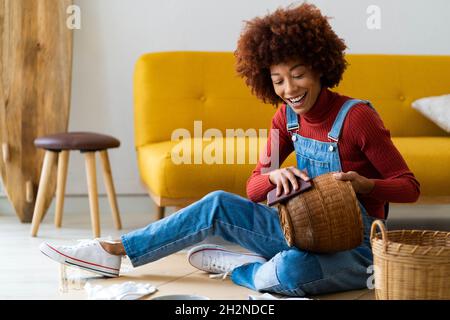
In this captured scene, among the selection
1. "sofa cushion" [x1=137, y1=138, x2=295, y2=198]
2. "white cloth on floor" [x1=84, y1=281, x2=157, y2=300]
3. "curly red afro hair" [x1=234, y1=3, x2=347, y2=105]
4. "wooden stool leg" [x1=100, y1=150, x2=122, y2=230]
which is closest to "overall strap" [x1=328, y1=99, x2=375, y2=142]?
"curly red afro hair" [x1=234, y1=3, x2=347, y2=105]

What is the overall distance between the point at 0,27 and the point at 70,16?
13.7 inches

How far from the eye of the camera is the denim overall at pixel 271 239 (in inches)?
84.0

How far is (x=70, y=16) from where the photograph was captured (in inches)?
146

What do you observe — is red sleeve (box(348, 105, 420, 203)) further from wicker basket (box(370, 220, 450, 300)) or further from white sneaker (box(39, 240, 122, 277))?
white sneaker (box(39, 240, 122, 277))

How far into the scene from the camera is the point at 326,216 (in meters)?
1.98

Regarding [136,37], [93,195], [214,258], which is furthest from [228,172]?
[136,37]

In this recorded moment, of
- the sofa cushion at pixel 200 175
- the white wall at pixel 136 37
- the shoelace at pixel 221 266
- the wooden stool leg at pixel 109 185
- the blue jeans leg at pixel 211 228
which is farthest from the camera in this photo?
the white wall at pixel 136 37

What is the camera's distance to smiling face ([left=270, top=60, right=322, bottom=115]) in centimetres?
212

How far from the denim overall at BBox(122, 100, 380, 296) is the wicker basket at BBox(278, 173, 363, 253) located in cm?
12

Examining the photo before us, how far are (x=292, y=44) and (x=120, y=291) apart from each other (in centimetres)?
86

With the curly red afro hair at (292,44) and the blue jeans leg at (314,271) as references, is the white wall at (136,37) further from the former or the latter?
the blue jeans leg at (314,271)

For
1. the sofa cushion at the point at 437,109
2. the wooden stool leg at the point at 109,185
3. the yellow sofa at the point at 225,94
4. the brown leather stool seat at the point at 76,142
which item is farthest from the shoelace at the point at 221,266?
the sofa cushion at the point at 437,109

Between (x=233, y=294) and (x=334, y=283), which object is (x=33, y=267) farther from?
(x=334, y=283)

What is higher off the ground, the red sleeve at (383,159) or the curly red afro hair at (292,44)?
the curly red afro hair at (292,44)
